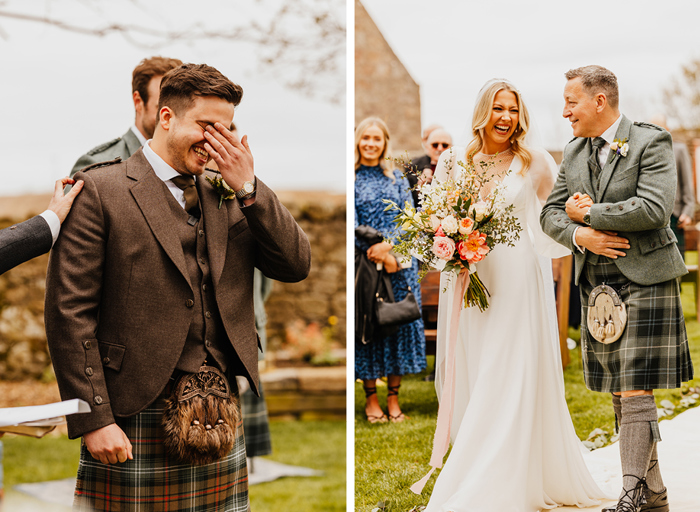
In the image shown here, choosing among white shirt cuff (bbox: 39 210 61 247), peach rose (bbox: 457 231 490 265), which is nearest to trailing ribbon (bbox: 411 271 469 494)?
peach rose (bbox: 457 231 490 265)

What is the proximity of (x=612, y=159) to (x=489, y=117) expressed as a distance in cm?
75

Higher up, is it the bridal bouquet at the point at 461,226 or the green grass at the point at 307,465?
the bridal bouquet at the point at 461,226

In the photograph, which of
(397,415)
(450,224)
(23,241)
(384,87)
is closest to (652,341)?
(450,224)

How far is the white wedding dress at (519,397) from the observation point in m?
3.81

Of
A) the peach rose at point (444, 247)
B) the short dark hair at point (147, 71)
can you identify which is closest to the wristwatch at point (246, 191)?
the peach rose at point (444, 247)

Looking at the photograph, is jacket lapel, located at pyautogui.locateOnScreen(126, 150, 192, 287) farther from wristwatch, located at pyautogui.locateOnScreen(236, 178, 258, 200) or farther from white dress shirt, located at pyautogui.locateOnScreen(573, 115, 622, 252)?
white dress shirt, located at pyautogui.locateOnScreen(573, 115, 622, 252)

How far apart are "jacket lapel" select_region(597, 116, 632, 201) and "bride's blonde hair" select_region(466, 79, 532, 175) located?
0.57m

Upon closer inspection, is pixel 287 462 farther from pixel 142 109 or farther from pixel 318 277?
pixel 142 109

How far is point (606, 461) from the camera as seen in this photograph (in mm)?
4445

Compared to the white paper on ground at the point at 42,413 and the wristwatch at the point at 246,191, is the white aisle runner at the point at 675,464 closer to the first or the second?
the wristwatch at the point at 246,191

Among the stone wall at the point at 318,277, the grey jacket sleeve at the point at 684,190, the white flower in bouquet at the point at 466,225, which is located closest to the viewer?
the white flower in bouquet at the point at 466,225

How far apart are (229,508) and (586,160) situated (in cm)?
239

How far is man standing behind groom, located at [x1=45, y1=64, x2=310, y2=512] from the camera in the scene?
7.91ft

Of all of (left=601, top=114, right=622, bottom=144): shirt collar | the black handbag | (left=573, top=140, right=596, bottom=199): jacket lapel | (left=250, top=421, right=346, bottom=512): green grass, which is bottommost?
(left=250, top=421, right=346, bottom=512): green grass
